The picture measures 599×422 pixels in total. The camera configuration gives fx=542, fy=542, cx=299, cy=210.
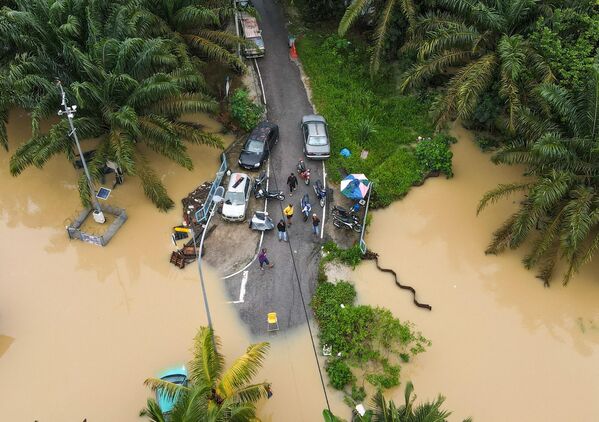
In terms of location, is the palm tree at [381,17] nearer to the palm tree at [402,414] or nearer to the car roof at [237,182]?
the car roof at [237,182]

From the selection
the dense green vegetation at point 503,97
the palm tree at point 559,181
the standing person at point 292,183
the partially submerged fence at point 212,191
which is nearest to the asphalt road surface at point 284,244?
the standing person at point 292,183

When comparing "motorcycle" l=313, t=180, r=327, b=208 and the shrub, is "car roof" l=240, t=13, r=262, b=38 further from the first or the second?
the shrub

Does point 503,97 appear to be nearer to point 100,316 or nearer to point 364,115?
point 364,115

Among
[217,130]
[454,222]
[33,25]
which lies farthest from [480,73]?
[33,25]

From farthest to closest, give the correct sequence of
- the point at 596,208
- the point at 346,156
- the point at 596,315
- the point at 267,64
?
the point at 267,64 < the point at 346,156 < the point at 596,315 < the point at 596,208

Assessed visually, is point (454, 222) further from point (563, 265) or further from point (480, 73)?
point (480, 73)

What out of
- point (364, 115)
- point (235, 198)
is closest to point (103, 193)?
point (235, 198)
